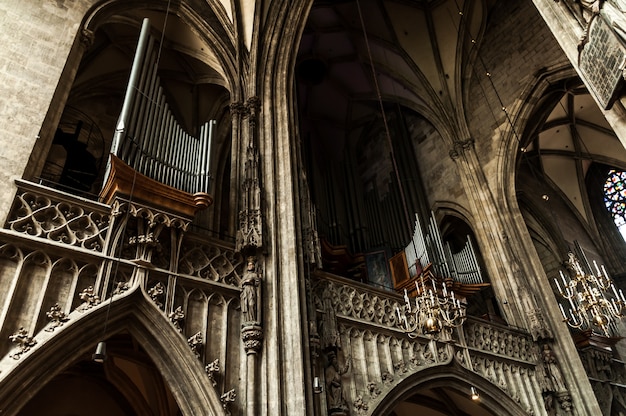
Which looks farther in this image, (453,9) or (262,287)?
(453,9)

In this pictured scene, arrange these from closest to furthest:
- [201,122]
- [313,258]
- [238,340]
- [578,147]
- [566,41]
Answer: [566,41], [238,340], [313,258], [201,122], [578,147]

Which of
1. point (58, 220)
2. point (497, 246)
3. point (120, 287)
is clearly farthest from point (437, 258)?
point (58, 220)

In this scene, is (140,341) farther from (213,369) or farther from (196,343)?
(213,369)

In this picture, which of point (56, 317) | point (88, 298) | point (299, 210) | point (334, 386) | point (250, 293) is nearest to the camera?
point (56, 317)

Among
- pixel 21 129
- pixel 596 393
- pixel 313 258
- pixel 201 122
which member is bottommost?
pixel 596 393

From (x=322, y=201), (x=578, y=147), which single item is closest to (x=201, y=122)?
(x=322, y=201)

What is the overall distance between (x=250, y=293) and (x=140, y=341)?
177 cm

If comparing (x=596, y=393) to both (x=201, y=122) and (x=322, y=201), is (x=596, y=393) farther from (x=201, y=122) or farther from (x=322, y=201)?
(x=201, y=122)

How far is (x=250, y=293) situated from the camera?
24.3ft

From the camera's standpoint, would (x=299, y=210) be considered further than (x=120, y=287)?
Yes

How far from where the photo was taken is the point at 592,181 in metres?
20.6

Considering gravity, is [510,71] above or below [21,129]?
above

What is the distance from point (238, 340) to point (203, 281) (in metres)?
1.08

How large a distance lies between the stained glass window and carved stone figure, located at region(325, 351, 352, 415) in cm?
1711
